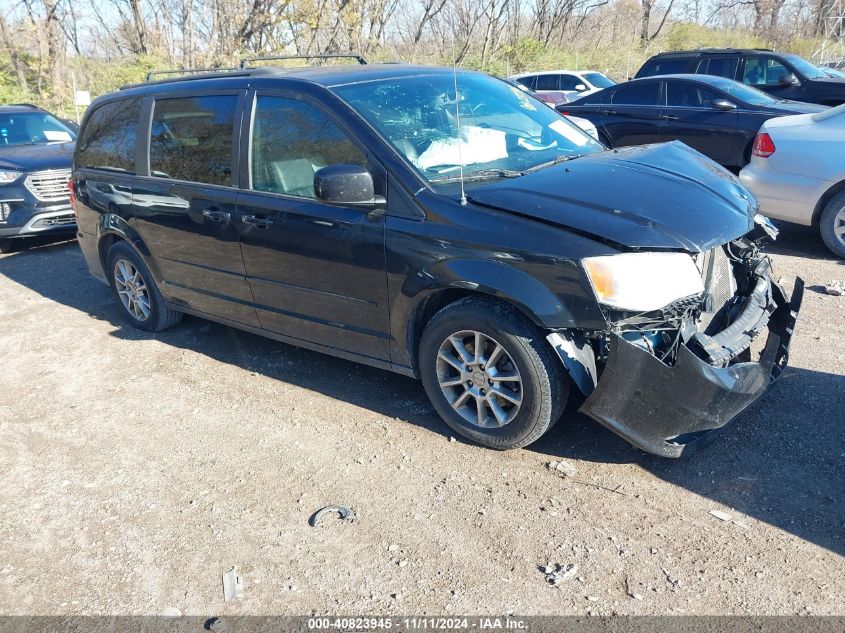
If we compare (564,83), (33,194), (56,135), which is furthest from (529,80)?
(33,194)

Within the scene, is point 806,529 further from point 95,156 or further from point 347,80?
point 95,156

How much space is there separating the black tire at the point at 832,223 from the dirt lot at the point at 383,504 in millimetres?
1954

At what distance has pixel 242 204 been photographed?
14.2 feet

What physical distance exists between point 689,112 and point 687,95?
2.31 feet

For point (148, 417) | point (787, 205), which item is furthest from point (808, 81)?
point (148, 417)

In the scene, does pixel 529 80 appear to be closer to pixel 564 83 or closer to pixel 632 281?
pixel 564 83

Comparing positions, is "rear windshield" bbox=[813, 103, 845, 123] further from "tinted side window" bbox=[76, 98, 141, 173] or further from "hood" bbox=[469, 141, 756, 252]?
"tinted side window" bbox=[76, 98, 141, 173]

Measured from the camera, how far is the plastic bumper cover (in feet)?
9.95

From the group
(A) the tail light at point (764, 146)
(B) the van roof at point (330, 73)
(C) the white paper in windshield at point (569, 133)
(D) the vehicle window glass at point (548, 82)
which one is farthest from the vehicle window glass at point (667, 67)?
(B) the van roof at point (330, 73)

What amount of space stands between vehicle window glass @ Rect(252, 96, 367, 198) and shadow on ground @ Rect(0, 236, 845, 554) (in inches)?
50.7

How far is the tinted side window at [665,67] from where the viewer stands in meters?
12.2

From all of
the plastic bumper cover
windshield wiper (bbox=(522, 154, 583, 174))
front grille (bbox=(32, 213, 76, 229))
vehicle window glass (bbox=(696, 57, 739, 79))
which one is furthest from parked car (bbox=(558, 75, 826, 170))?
front grille (bbox=(32, 213, 76, 229))

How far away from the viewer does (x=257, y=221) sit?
4238 millimetres

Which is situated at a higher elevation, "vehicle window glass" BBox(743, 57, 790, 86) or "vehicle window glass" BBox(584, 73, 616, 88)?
"vehicle window glass" BBox(743, 57, 790, 86)
